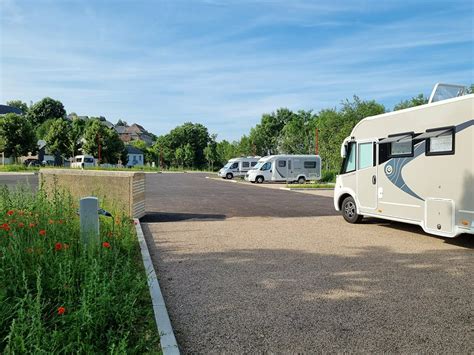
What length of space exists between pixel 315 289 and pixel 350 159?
588 centimetres

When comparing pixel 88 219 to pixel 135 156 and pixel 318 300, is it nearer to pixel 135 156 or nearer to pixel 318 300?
pixel 318 300

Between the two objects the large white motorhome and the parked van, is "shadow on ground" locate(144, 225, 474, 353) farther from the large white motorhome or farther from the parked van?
the parked van

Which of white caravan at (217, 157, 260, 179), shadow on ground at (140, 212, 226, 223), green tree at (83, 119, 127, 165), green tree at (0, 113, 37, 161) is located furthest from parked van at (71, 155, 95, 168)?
shadow on ground at (140, 212, 226, 223)

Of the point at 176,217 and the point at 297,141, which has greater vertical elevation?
the point at 297,141

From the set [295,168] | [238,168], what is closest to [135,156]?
[238,168]

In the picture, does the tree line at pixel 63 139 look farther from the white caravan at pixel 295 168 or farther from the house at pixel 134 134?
the house at pixel 134 134

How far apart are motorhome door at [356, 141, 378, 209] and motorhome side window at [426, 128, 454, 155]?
1.63 m

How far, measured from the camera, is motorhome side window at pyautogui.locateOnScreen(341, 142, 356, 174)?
1005 cm

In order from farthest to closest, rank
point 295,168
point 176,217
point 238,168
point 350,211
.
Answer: point 238,168 < point 295,168 < point 176,217 < point 350,211

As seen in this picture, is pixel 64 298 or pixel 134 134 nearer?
pixel 64 298

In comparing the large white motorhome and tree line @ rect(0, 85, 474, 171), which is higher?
tree line @ rect(0, 85, 474, 171)

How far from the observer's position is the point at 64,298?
381 centimetres

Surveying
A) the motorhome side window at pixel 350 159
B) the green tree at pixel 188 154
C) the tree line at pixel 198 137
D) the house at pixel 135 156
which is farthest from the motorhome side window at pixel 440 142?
the house at pixel 135 156

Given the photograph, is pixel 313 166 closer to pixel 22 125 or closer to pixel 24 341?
pixel 24 341
